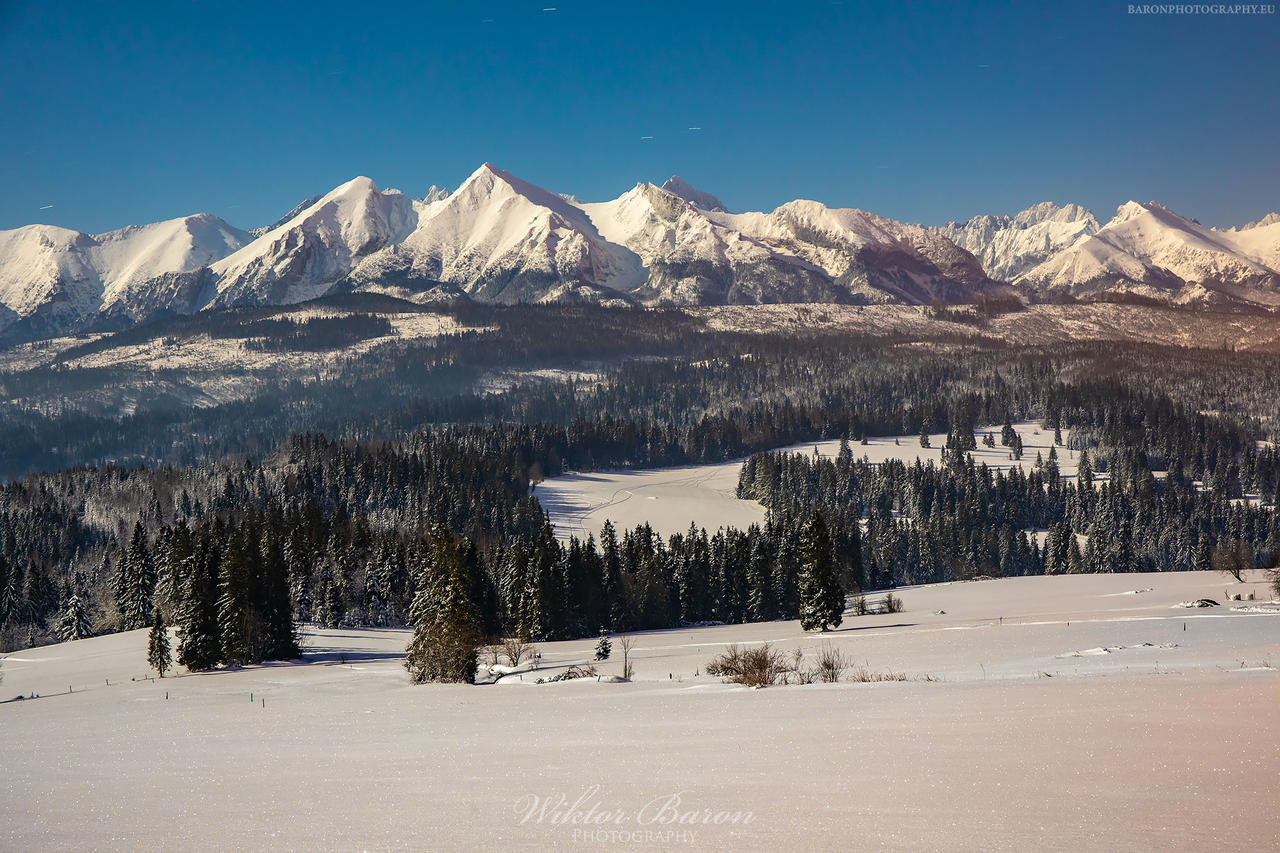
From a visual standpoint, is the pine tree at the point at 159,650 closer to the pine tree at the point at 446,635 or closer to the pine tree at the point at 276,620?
the pine tree at the point at 276,620

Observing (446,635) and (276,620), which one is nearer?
(446,635)

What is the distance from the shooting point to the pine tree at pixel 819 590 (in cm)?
6066

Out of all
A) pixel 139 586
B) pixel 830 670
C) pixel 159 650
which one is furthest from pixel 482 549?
pixel 830 670

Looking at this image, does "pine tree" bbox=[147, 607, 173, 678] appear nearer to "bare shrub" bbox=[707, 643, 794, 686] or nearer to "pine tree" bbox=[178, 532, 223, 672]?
"pine tree" bbox=[178, 532, 223, 672]

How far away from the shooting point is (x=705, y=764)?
53.3 feet

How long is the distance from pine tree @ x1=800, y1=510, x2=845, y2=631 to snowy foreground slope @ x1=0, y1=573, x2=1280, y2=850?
27.0m

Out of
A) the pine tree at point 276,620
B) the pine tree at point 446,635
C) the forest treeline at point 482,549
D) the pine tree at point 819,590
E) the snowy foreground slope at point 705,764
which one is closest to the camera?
the snowy foreground slope at point 705,764

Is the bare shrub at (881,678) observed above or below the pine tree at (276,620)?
above

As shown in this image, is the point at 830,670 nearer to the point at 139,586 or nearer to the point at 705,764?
the point at 705,764

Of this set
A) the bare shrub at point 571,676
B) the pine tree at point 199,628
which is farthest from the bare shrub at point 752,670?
the pine tree at point 199,628

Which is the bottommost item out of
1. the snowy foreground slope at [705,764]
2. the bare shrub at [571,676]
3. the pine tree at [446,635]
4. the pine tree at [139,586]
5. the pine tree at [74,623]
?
the pine tree at [74,623]

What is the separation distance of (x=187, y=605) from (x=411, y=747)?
148 ft

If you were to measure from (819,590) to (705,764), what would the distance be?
46537 millimetres

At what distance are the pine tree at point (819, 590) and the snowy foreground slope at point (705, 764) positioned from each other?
2699 centimetres
